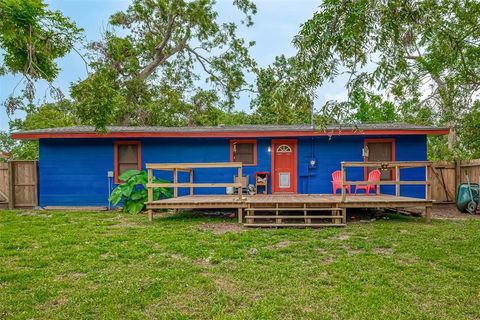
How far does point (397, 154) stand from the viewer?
33.8 ft

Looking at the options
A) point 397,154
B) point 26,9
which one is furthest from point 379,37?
point 397,154

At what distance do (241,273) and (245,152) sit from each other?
6.82 meters

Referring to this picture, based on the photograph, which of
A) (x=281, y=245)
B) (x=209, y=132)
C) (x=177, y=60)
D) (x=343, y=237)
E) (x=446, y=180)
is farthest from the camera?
(x=177, y=60)

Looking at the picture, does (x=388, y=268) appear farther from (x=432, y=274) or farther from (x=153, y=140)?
(x=153, y=140)

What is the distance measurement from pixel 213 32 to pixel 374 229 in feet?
49.3

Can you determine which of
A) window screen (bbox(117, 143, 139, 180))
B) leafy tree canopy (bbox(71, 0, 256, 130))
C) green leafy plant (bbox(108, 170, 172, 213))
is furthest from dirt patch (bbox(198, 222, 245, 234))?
leafy tree canopy (bbox(71, 0, 256, 130))

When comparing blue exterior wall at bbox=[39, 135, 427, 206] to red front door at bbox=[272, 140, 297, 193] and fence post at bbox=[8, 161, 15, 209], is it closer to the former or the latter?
red front door at bbox=[272, 140, 297, 193]

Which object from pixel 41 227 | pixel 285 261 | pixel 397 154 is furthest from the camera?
pixel 397 154

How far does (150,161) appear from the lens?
10.5 m

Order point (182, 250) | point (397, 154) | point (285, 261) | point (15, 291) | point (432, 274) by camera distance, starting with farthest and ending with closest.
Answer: point (397, 154) < point (182, 250) < point (285, 261) < point (432, 274) < point (15, 291)

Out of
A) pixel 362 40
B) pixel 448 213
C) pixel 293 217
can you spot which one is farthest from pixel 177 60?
pixel 362 40

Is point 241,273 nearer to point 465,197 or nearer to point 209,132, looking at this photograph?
point 209,132

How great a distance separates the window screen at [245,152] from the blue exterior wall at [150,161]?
0.69 feet

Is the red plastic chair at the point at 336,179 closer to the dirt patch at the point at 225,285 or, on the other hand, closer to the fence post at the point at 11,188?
the dirt patch at the point at 225,285
